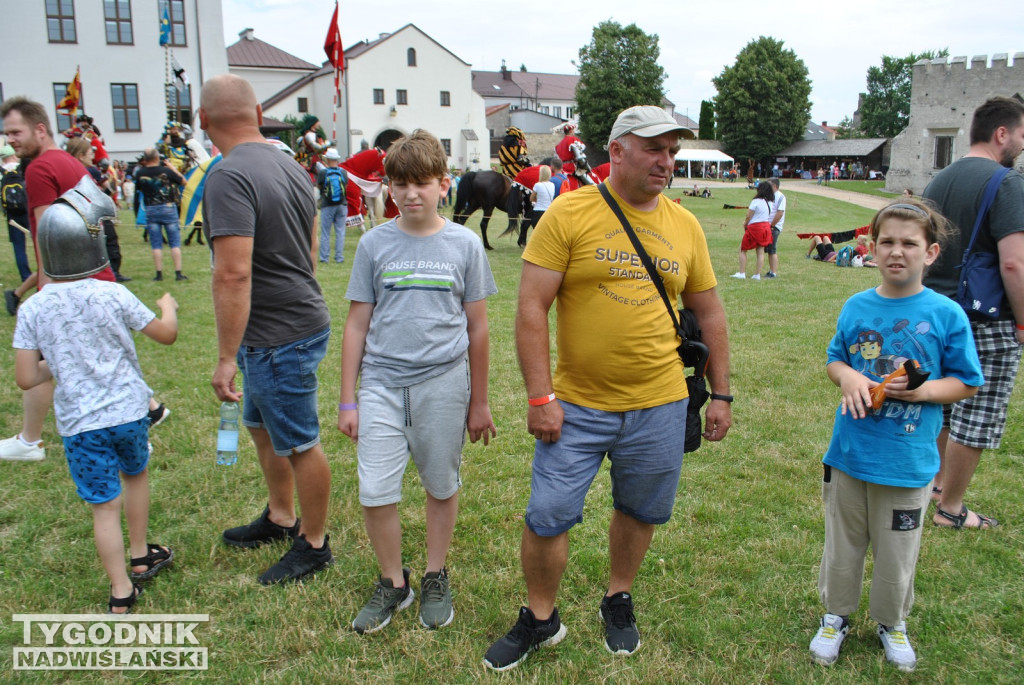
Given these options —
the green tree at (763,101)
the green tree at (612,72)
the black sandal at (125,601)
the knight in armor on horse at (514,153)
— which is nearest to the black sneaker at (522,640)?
the black sandal at (125,601)

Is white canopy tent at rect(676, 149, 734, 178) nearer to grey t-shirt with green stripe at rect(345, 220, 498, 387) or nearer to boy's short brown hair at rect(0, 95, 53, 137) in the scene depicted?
boy's short brown hair at rect(0, 95, 53, 137)

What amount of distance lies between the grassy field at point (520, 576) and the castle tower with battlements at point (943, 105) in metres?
34.5

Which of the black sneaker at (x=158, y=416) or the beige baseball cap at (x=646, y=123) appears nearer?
the beige baseball cap at (x=646, y=123)

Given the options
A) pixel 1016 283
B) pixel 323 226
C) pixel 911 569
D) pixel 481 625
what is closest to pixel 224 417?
pixel 481 625

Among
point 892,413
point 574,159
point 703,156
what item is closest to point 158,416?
point 892,413

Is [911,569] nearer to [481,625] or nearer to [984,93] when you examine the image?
[481,625]

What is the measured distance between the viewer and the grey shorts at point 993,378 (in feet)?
11.2

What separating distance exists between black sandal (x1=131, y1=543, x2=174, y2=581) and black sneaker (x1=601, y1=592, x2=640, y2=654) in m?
2.00

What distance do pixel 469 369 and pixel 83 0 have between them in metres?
40.3

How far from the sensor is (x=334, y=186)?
12141 mm

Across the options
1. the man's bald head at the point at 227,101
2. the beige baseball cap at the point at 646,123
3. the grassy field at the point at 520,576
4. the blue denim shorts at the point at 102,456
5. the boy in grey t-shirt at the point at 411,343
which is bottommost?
the grassy field at the point at 520,576

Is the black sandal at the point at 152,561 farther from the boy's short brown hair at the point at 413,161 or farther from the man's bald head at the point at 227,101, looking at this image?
the boy's short brown hair at the point at 413,161

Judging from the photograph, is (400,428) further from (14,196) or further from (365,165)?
(365,165)

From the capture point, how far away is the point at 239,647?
2719 mm
